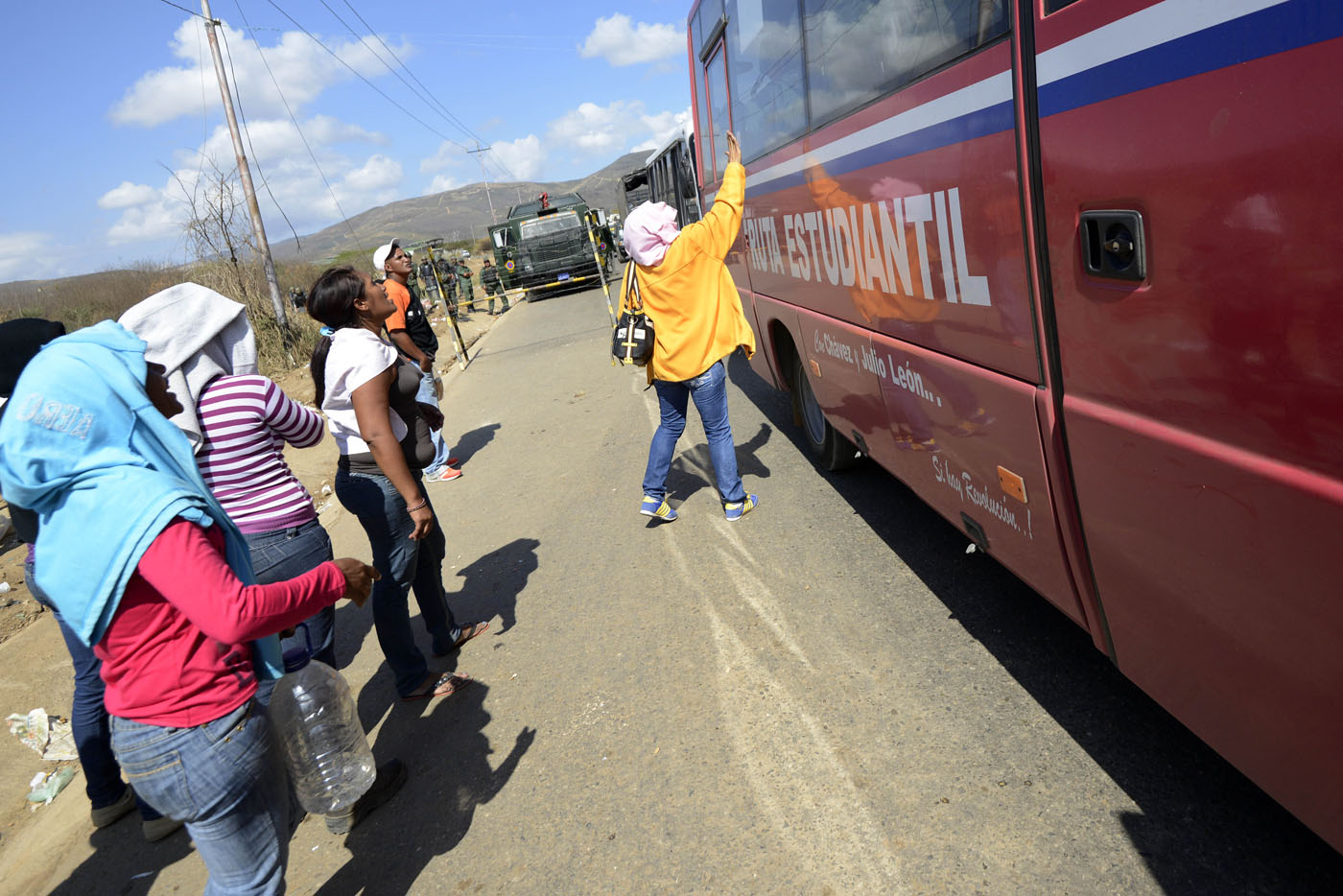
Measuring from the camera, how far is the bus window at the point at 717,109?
6.16 m

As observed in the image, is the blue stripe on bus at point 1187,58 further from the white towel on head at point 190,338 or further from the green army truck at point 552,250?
the green army truck at point 552,250

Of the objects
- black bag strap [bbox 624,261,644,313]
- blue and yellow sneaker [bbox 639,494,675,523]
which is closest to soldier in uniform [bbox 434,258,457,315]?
blue and yellow sneaker [bbox 639,494,675,523]

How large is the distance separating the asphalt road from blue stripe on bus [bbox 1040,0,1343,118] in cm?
194

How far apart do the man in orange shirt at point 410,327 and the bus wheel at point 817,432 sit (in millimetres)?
2458

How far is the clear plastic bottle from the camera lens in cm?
245

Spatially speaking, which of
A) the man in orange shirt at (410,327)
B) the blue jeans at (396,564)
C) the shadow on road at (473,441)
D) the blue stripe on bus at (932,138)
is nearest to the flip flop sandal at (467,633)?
the blue jeans at (396,564)

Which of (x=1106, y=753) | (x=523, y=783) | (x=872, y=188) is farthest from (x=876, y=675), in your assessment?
(x=872, y=188)

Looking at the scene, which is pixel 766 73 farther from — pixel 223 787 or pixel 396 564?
pixel 223 787

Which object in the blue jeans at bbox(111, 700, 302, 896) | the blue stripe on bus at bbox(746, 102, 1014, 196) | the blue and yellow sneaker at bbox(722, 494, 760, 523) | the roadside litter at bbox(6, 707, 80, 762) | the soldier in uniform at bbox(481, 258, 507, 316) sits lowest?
the roadside litter at bbox(6, 707, 80, 762)

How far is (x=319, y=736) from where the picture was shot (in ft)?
8.55

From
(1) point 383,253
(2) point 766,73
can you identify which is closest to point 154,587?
(2) point 766,73

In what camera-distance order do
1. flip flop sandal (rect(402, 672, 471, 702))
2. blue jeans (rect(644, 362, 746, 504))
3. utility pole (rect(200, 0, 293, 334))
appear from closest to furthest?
1. flip flop sandal (rect(402, 672, 471, 702))
2. blue jeans (rect(644, 362, 746, 504))
3. utility pole (rect(200, 0, 293, 334))

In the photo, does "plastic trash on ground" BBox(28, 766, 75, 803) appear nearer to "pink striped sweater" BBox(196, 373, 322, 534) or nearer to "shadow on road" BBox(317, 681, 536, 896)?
"shadow on road" BBox(317, 681, 536, 896)

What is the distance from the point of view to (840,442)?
5.38 meters
